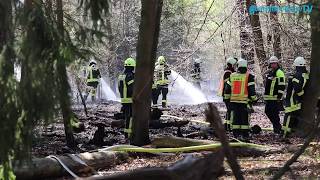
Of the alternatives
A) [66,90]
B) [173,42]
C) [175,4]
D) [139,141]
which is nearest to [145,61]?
[139,141]

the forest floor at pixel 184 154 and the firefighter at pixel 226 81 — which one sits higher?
the firefighter at pixel 226 81

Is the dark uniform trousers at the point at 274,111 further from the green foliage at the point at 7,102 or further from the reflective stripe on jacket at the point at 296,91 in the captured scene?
the green foliage at the point at 7,102

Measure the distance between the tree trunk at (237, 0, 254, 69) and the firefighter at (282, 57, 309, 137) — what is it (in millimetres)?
5348

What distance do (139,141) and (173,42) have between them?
933 inches

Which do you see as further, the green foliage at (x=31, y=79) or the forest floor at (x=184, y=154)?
the forest floor at (x=184, y=154)

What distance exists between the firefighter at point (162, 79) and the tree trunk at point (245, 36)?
2.80m

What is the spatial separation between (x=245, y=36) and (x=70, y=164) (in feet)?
37.1

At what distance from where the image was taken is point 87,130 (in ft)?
41.6

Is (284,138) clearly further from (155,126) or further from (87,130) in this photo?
(87,130)

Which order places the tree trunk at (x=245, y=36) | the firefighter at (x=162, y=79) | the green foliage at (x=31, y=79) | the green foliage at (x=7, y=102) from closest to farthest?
the green foliage at (x=31, y=79) < the green foliage at (x=7, y=102) < the tree trunk at (x=245, y=36) < the firefighter at (x=162, y=79)

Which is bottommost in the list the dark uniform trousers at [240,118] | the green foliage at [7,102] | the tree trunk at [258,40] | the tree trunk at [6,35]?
the dark uniform trousers at [240,118]

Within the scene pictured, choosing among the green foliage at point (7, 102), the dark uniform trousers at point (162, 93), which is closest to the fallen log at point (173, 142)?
the green foliage at point (7, 102)

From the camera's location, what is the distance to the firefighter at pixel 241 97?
10961 millimetres

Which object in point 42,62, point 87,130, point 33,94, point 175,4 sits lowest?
point 87,130
